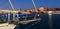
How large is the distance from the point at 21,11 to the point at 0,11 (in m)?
4.89

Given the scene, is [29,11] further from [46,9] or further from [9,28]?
[9,28]

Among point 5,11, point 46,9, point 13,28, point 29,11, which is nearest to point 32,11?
point 29,11

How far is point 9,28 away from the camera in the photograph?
21.1 meters

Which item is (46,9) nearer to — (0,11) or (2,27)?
(0,11)

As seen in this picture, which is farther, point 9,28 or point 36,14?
point 36,14

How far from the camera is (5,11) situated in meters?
31.5

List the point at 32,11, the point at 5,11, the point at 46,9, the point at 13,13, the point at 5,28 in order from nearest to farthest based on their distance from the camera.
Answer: the point at 5,28 → the point at 13,13 → the point at 5,11 → the point at 32,11 → the point at 46,9

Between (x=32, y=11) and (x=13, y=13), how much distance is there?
36.5 feet

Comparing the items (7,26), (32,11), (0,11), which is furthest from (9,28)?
(32,11)

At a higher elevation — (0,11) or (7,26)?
(0,11)

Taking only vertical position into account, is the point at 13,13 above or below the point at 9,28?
above

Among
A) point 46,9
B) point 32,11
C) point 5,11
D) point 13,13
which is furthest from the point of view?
point 46,9

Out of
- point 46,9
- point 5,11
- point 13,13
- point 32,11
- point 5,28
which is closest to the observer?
point 5,28

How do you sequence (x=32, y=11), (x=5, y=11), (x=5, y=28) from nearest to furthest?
(x=5, y=28) → (x=5, y=11) → (x=32, y=11)
